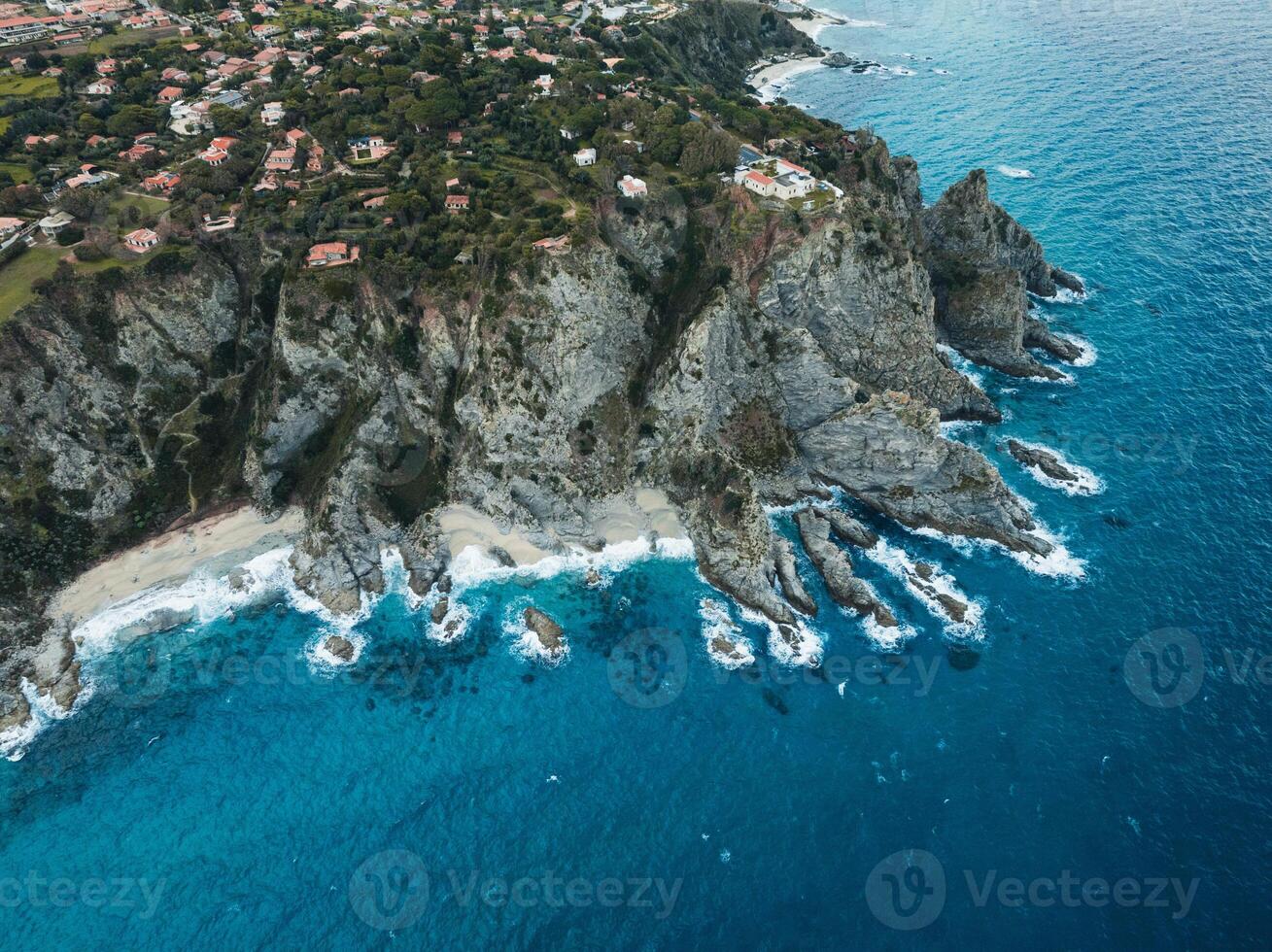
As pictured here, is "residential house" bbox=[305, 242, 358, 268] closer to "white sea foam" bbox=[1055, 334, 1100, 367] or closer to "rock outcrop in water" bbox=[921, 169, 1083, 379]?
"rock outcrop in water" bbox=[921, 169, 1083, 379]

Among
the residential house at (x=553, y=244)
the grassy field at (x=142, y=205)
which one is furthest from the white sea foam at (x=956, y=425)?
the grassy field at (x=142, y=205)

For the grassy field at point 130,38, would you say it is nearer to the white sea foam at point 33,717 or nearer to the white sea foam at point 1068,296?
the white sea foam at point 33,717

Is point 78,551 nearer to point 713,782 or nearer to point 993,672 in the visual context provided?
point 713,782

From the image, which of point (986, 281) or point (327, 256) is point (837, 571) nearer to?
point (986, 281)

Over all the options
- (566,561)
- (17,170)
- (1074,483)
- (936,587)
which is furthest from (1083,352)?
(17,170)

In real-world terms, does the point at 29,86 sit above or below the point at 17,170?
above
